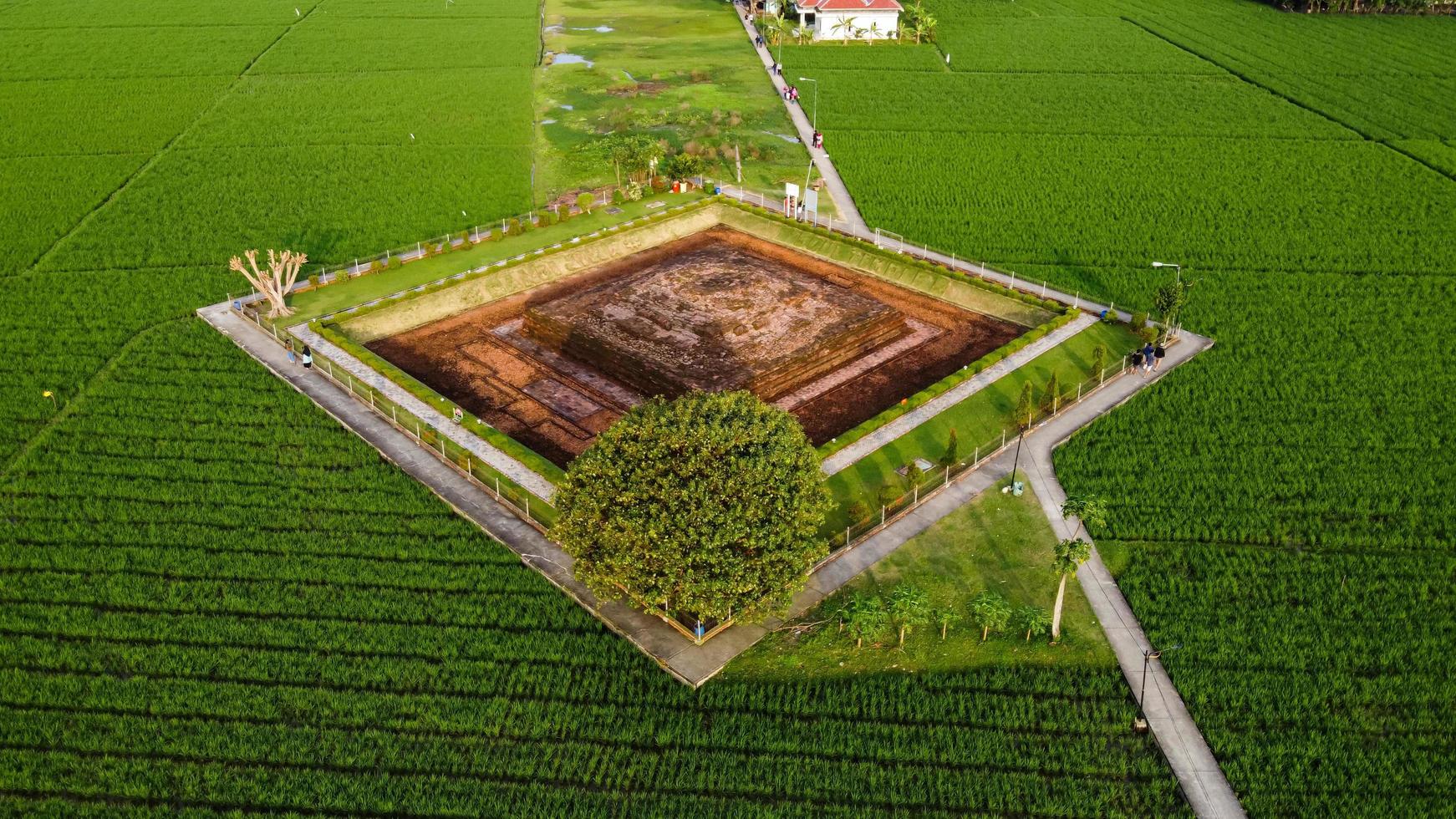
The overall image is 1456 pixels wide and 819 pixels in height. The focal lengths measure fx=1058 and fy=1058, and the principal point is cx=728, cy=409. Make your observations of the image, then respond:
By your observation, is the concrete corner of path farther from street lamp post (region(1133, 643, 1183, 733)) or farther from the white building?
the white building

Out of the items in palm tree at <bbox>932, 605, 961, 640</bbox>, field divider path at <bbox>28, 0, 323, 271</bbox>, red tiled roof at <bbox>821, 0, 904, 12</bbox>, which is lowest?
palm tree at <bbox>932, 605, 961, 640</bbox>

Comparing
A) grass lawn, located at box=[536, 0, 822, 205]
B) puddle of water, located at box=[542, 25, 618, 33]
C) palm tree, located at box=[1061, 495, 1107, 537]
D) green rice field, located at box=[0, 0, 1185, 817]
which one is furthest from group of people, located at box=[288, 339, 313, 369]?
puddle of water, located at box=[542, 25, 618, 33]

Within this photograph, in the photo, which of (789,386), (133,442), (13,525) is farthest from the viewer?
(789,386)

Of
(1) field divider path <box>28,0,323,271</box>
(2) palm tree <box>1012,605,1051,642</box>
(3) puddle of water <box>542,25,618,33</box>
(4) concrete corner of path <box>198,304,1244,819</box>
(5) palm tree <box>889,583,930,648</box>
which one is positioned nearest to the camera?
(4) concrete corner of path <box>198,304,1244,819</box>

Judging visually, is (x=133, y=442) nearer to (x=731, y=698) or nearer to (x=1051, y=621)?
(x=731, y=698)

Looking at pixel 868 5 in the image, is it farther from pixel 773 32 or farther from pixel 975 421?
pixel 975 421

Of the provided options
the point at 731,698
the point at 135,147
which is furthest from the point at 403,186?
the point at 731,698

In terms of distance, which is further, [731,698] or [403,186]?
[403,186]
